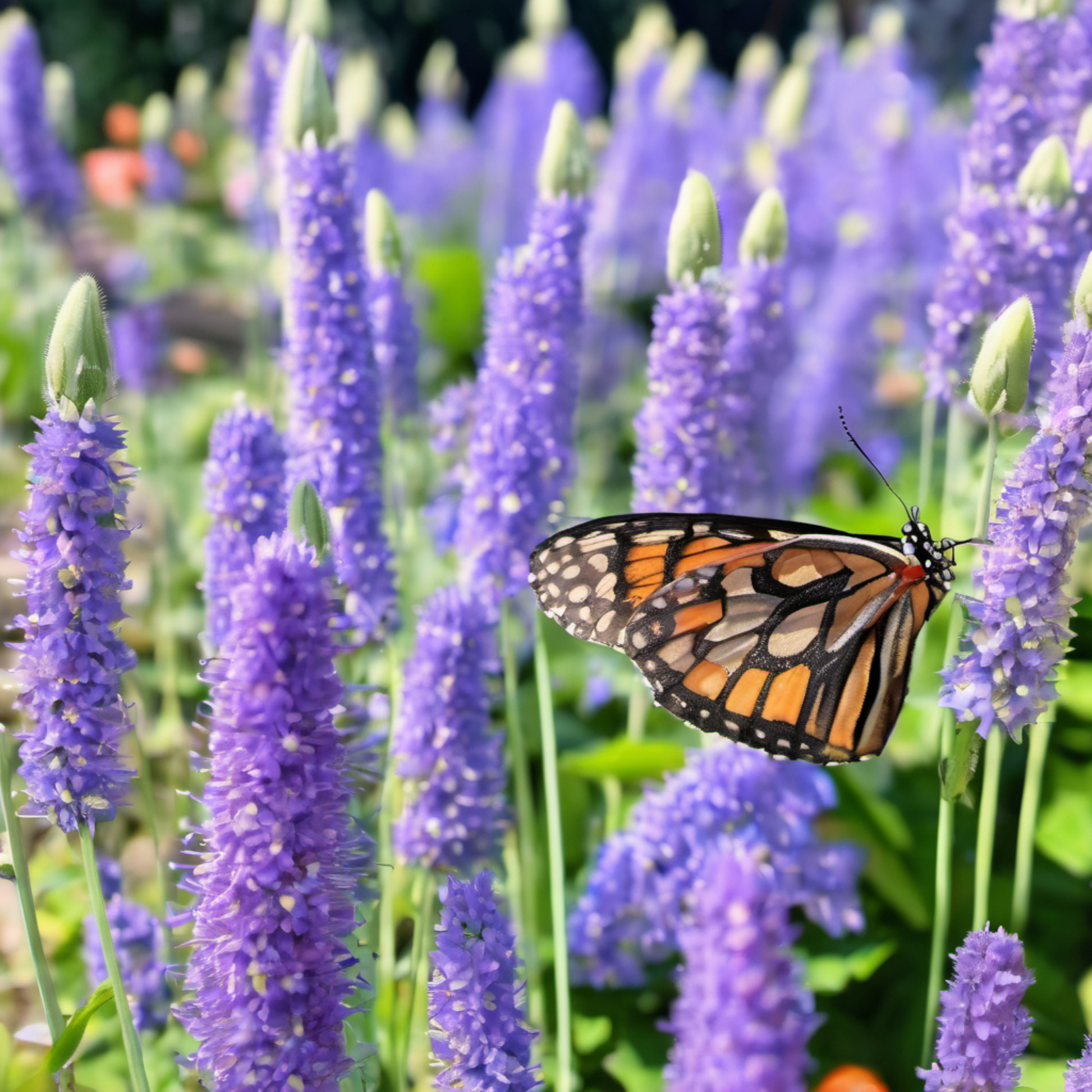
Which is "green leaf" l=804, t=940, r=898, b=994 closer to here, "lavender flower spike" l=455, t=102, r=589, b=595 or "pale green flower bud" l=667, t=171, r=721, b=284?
"lavender flower spike" l=455, t=102, r=589, b=595

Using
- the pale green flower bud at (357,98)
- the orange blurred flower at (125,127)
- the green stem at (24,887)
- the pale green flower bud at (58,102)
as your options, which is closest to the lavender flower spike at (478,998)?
the green stem at (24,887)

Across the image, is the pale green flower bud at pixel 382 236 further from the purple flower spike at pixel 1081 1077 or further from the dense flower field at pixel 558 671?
the purple flower spike at pixel 1081 1077

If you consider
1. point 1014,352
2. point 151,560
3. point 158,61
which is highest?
point 158,61

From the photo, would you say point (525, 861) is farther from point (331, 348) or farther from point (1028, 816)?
point (331, 348)

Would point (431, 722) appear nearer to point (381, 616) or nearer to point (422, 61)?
point (381, 616)

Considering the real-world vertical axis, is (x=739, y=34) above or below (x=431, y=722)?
above

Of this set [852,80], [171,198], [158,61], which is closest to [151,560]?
[171,198]

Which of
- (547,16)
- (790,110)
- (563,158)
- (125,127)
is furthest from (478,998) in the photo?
(125,127)
